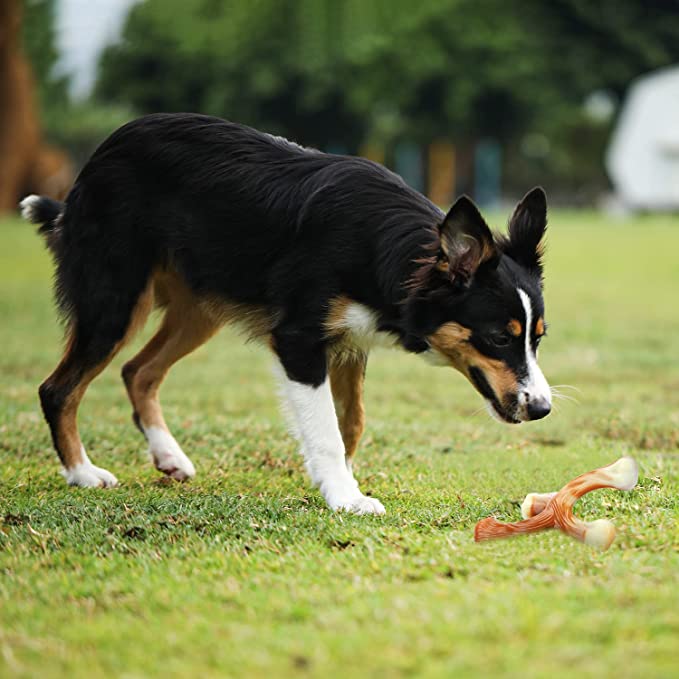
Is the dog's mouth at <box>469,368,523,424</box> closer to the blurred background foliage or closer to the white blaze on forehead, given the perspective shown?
the white blaze on forehead

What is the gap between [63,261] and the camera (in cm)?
594

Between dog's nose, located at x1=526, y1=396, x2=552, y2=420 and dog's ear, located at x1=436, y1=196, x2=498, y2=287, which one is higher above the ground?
dog's ear, located at x1=436, y1=196, x2=498, y2=287

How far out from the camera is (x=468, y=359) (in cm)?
502

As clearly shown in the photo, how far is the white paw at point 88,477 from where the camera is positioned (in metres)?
5.67

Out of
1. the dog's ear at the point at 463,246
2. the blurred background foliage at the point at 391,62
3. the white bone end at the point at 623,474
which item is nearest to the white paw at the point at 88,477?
the dog's ear at the point at 463,246

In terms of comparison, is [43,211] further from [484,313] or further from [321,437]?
[484,313]

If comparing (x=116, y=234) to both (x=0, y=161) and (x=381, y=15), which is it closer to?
(x=0, y=161)

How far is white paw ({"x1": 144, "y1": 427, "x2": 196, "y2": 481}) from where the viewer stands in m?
5.92

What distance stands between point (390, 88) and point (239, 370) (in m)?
35.3

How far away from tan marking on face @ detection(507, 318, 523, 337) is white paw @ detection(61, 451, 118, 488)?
220 centimetres

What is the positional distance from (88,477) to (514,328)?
2313 mm

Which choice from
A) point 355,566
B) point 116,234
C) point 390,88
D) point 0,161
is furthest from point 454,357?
point 390,88

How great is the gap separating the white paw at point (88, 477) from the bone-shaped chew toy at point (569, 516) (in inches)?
81.6

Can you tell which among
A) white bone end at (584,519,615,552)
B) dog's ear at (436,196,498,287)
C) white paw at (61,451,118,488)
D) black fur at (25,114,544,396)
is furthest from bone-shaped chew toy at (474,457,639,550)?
white paw at (61,451,118,488)
